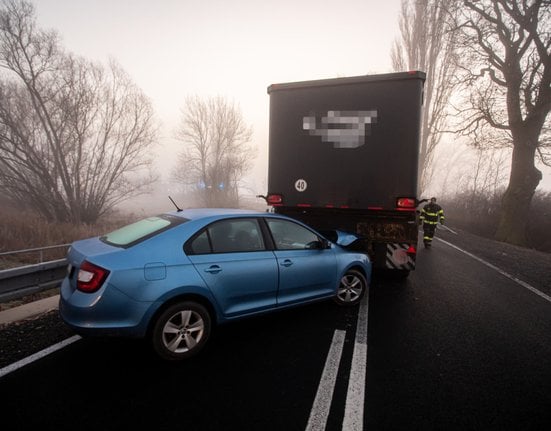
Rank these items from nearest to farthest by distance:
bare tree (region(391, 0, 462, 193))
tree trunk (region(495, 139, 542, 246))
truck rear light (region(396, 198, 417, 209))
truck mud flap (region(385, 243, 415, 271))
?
truck rear light (region(396, 198, 417, 209))
truck mud flap (region(385, 243, 415, 271))
tree trunk (region(495, 139, 542, 246))
bare tree (region(391, 0, 462, 193))

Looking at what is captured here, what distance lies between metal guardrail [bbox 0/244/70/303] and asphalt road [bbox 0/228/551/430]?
0.87 meters

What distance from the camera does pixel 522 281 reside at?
236 inches

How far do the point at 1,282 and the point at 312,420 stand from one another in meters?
4.09

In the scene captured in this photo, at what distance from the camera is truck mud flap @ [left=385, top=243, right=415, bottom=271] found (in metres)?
5.20

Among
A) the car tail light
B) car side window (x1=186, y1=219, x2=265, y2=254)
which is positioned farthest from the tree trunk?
the car tail light

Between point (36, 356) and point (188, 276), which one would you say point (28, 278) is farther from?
Result: point (188, 276)

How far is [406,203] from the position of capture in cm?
484

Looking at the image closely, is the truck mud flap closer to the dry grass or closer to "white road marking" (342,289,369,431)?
"white road marking" (342,289,369,431)

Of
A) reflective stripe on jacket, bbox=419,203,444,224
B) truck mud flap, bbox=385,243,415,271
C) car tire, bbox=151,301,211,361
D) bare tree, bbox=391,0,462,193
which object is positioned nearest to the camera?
car tire, bbox=151,301,211,361

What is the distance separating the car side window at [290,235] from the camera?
3.70 metres

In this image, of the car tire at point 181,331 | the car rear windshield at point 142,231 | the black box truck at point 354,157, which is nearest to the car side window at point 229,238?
the car rear windshield at point 142,231

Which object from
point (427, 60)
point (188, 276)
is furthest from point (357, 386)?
point (427, 60)

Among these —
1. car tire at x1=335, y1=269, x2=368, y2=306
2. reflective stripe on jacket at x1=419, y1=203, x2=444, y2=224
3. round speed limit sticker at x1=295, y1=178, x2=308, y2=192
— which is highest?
round speed limit sticker at x1=295, y1=178, x2=308, y2=192

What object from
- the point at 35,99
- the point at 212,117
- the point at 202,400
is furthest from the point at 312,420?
the point at 212,117
